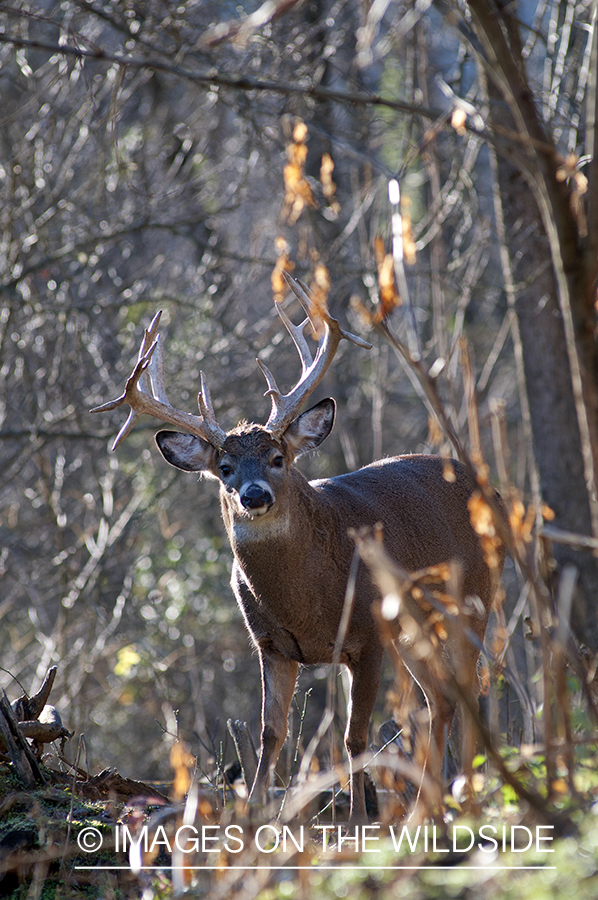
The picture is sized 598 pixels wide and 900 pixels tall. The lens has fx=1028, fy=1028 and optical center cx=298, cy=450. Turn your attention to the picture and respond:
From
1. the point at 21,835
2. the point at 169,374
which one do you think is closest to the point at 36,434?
the point at 169,374

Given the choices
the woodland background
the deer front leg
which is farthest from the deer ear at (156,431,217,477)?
the woodland background

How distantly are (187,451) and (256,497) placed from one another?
96 cm

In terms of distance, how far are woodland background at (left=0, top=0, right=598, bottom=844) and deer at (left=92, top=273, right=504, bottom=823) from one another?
67 centimetres

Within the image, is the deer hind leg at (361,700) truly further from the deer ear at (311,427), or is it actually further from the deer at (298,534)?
the deer ear at (311,427)

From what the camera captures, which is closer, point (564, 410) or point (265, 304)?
point (564, 410)

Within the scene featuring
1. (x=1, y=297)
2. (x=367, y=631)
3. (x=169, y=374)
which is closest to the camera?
(x=367, y=631)

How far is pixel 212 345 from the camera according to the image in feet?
38.5

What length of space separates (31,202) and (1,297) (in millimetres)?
1051

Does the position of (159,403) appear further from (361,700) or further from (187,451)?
(361,700)

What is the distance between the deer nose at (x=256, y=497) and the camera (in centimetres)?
552

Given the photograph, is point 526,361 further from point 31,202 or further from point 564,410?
point 31,202

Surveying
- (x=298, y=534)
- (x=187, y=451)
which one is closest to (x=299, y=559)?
(x=298, y=534)
